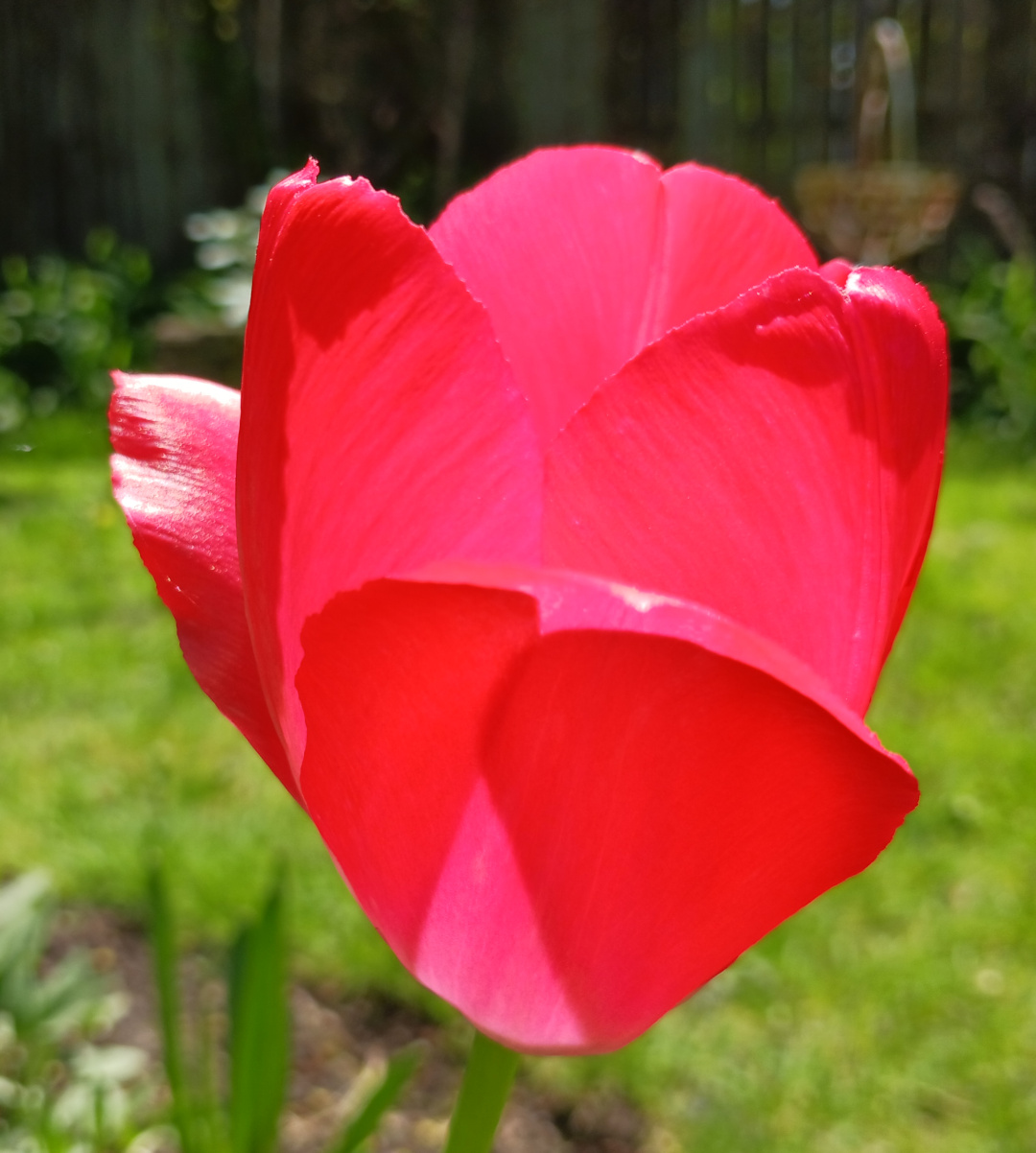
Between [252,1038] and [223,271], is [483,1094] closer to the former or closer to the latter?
[252,1038]

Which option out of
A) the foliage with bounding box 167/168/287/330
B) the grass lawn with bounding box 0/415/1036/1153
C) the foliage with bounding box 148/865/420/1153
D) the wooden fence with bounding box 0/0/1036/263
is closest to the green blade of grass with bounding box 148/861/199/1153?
the foliage with bounding box 148/865/420/1153

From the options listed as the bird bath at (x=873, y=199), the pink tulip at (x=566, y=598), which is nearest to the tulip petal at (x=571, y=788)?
the pink tulip at (x=566, y=598)

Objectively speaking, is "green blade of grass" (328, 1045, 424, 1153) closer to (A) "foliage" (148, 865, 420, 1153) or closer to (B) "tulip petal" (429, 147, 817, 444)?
(A) "foliage" (148, 865, 420, 1153)

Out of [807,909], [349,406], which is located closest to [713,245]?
[349,406]

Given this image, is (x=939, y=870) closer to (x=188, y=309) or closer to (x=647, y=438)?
(x=647, y=438)

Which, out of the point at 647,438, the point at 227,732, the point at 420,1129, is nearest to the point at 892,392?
the point at 647,438

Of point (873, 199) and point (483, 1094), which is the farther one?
point (873, 199)
